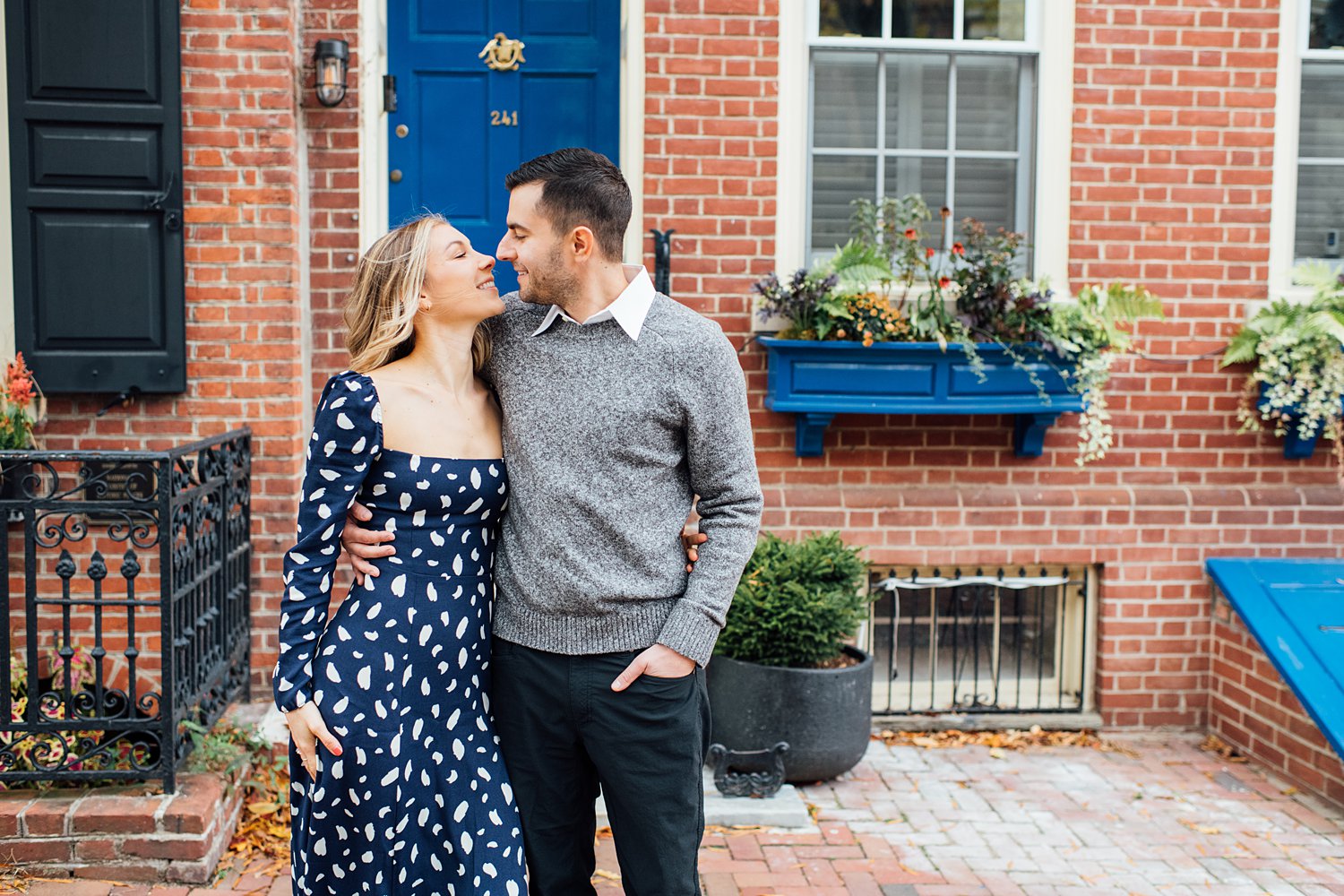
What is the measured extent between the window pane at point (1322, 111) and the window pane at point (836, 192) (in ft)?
6.41

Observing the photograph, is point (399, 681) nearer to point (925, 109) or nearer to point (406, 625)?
point (406, 625)

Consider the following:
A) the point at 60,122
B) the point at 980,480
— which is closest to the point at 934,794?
the point at 980,480

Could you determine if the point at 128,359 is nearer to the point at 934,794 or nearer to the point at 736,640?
the point at 736,640

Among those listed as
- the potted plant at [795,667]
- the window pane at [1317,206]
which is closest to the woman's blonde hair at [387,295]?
the potted plant at [795,667]

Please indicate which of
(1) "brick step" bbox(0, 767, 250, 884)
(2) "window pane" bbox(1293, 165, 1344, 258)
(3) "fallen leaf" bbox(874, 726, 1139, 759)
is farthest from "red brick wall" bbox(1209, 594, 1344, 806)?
(1) "brick step" bbox(0, 767, 250, 884)

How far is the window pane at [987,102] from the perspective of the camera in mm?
5328

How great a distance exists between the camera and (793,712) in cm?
448

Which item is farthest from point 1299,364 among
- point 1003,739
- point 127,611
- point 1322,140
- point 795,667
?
point 127,611

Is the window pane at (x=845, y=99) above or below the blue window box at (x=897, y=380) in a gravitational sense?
above

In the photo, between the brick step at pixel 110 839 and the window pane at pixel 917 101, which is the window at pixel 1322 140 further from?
the brick step at pixel 110 839

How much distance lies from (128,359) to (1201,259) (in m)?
4.40

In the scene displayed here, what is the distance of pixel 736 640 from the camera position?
179 inches

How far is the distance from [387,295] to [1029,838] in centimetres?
292

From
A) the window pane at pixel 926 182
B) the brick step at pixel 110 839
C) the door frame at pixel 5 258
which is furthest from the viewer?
the window pane at pixel 926 182
